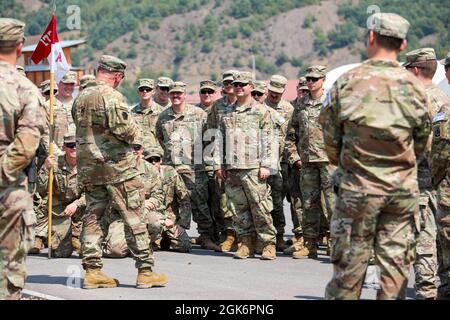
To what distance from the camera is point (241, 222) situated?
1406 centimetres

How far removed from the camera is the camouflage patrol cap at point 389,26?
788 cm

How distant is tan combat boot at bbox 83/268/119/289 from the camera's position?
36.7ft

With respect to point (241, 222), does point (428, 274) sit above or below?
above

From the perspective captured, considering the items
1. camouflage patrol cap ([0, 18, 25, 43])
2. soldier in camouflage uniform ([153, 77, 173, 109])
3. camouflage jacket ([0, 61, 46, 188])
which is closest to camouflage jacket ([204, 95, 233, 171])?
soldier in camouflage uniform ([153, 77, 173, 109])

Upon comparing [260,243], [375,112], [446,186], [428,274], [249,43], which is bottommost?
[249,43]

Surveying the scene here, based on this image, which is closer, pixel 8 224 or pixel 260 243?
pixel 8 224

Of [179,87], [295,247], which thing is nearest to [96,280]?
[295,247]

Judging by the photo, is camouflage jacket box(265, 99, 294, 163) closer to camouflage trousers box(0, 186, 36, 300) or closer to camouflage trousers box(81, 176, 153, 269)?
camouflage trousers box(81, 176, 153, 269)

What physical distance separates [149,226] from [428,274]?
5091 millimetres

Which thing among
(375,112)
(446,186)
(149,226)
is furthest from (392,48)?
(149,226)

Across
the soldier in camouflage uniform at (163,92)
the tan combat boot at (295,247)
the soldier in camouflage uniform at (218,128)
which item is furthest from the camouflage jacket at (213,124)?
the soldier in camouflage uniform at (163,92)
